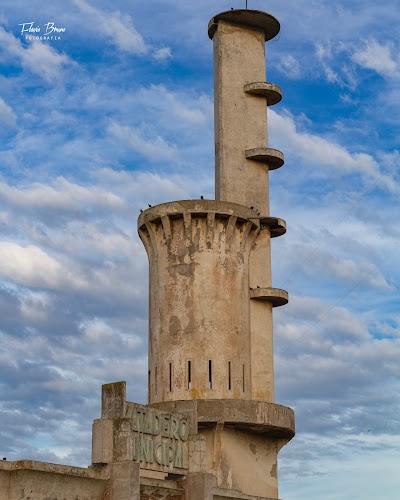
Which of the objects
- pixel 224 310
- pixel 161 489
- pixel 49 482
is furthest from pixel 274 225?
pixel 49 482

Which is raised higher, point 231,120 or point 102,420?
point 231,120

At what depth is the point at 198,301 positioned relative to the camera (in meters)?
51.1

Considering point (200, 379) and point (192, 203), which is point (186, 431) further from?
point (192, 203)

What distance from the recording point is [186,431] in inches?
1684

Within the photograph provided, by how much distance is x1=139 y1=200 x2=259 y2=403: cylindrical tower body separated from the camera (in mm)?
50531

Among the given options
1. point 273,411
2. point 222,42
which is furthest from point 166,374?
point 222,42

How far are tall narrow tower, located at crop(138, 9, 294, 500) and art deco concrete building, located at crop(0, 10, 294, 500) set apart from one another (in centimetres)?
6

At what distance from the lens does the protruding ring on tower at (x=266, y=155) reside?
56.9 m

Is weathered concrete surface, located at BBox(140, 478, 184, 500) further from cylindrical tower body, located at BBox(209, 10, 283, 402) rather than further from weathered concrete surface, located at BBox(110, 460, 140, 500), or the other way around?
cylindrical tower body, located at BBox(209, 10, 283, 402)

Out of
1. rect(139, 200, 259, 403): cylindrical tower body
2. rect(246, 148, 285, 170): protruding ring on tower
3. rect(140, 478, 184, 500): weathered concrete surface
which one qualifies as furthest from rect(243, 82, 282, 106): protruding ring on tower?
rect(140, 478, 184, 500): weathered concrete surface

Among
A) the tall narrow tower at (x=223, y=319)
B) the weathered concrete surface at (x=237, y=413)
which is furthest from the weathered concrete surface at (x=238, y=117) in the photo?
the weathered concrete surface at (x=237, y=413)

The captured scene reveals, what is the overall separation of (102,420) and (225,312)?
13.4 meters

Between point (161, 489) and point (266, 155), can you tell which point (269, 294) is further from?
point (161, 489)

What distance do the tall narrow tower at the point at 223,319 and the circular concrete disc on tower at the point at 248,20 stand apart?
20.5 feet
